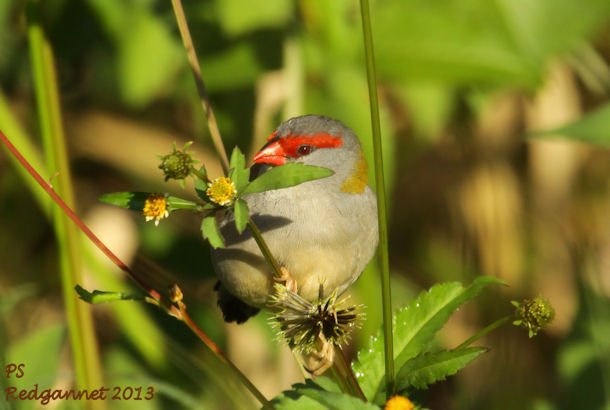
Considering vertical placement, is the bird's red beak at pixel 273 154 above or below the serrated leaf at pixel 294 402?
above

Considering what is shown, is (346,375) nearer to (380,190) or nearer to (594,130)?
(380,190)

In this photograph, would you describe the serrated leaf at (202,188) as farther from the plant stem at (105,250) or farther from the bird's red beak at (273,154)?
the bird's red beak at (273,154)

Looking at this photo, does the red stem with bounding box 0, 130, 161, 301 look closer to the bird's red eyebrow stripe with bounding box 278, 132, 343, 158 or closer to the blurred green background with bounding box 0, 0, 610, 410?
the blurred green background with bounding box 0, 0, 610, 410

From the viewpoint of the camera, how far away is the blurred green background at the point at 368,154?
2848 mm

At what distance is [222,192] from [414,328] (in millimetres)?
542

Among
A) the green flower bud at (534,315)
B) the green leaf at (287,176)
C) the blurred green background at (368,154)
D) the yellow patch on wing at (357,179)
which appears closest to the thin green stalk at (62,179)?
the blurred green background at (368,154)

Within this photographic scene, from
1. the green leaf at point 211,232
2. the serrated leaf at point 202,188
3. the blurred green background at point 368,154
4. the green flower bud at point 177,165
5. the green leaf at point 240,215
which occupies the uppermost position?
the green flower bud at point 177,165

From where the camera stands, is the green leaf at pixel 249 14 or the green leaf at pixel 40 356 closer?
the green leaf at pixel 40 356

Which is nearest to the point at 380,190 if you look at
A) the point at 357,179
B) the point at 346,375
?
the point at 346,375

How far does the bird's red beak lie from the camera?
2279mm

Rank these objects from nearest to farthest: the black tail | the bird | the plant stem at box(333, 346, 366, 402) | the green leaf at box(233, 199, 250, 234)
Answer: the green leaf at box(233, 199, 250, 234)
the plant stem at box(333, 346, 366, 402)
the bird
the black tail

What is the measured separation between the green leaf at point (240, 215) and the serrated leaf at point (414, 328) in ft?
1.55

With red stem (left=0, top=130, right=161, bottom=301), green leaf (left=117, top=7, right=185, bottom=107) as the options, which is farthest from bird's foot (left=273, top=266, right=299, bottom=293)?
green leaf (left=117, top=7, right=185, bottom=107)

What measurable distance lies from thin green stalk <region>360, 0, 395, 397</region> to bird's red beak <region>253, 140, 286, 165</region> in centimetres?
73
